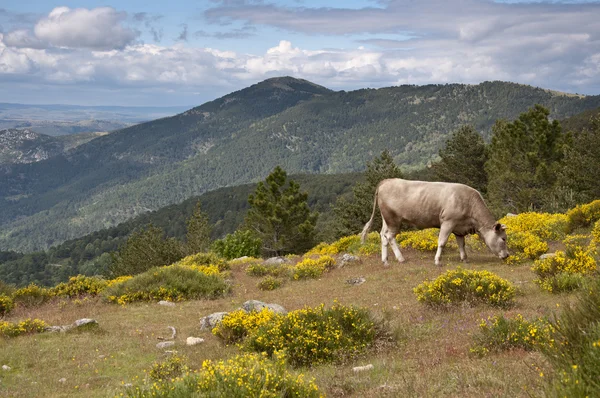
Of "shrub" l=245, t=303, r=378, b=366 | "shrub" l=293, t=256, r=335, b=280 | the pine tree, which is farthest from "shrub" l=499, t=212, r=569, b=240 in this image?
the pine tree

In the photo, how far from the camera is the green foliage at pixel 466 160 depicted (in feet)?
183

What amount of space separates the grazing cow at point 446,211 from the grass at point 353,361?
1.08 metres

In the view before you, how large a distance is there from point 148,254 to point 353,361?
61303 millimetres

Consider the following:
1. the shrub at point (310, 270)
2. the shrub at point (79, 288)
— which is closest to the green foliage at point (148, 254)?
the shrub at point (79, 288)

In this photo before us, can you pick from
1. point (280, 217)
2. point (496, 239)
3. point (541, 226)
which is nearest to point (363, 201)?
point (280, 217)

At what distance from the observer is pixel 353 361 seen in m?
8.31

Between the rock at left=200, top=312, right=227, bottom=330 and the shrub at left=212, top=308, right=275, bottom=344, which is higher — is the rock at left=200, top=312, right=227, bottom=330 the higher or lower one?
the lower one

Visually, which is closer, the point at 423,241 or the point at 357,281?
the point at 357,281

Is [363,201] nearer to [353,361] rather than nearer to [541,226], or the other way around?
[541,226]

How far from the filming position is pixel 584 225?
67.6ft

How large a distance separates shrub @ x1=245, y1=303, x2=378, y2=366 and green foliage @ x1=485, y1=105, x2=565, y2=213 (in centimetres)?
3870

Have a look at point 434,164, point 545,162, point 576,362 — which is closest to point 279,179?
point 434,164

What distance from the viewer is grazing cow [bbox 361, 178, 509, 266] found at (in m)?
16.3

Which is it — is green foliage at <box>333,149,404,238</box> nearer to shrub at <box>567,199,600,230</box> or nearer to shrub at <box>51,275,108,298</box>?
shrub at <box>567,199,600,230</box>
